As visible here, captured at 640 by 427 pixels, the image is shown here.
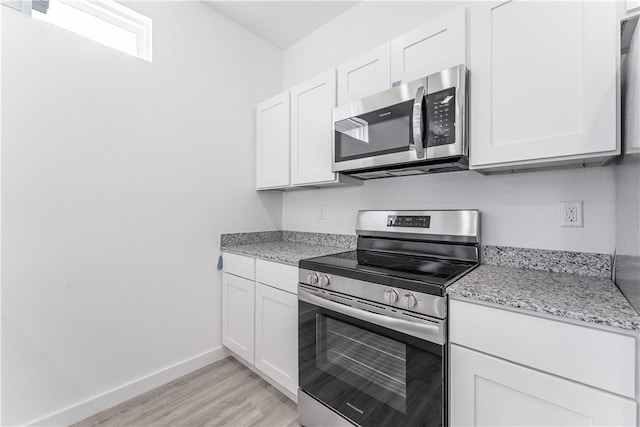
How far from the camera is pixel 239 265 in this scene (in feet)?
6.93

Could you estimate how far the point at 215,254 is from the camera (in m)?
2.27

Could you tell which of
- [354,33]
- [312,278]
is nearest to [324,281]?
[312,278]

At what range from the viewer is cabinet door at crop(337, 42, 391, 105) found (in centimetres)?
160

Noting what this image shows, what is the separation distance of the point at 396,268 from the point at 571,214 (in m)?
0.83

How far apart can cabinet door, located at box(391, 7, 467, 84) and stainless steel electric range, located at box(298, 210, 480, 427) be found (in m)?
0.77

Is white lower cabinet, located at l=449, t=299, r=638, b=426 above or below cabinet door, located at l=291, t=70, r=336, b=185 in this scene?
below

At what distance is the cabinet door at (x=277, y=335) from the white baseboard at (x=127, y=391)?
538mm

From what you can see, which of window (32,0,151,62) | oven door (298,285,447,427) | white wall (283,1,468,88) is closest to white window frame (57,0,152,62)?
window (32,0,151,62)

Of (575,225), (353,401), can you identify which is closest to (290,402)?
(353,401)

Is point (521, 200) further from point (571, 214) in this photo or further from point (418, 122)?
point (418, 122)

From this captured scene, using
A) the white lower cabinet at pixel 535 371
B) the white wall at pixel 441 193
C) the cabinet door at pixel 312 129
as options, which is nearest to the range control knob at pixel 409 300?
the white lower cabinet at pixel 535 371

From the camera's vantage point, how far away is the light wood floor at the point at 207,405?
1.60m

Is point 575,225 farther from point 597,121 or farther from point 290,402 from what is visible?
point 290,402

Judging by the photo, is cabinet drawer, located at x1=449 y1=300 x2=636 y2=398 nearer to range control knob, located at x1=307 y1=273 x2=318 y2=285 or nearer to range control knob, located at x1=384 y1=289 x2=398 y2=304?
range control knob, located at x1=384 y1=289 x2=398 y2=304
